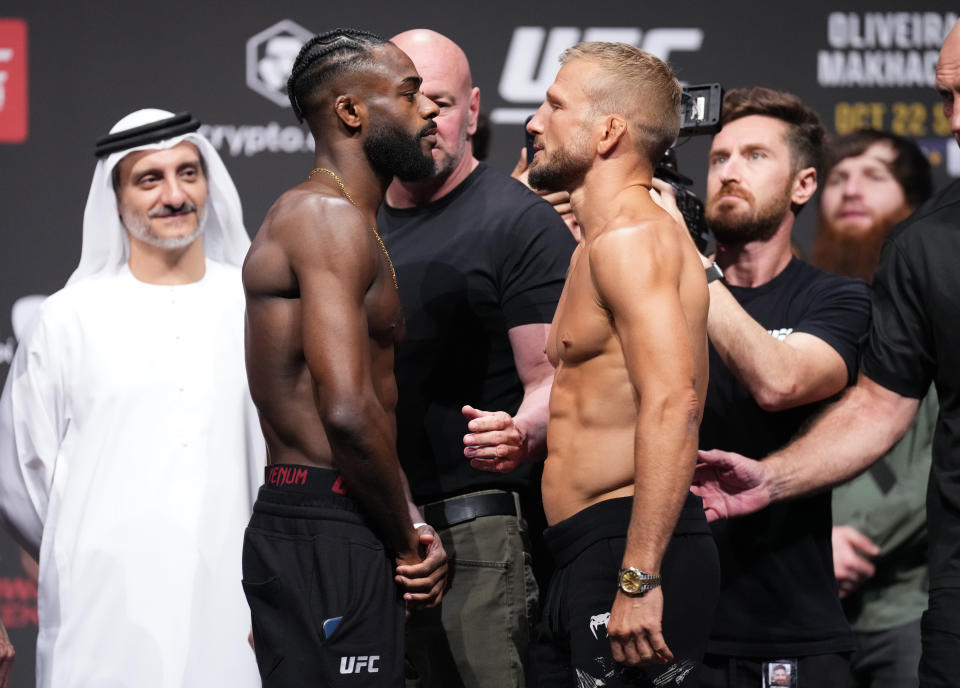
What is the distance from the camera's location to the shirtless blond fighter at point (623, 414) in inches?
73.0

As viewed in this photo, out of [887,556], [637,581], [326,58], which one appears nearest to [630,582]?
[637,581]

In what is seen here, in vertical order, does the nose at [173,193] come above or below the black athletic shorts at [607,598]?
above

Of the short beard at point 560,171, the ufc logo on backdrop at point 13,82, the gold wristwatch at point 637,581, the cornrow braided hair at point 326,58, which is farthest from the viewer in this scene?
the ufc logo on backdrop at point 13,82

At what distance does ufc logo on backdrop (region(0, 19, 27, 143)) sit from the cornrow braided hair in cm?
208

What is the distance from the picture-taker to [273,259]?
2.11 metres

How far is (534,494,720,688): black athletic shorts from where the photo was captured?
75.2 inches

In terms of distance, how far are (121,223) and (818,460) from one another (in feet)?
6.56

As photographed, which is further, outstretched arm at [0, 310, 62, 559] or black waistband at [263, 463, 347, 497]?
outstretched arm at [0, 310, 62, 559]

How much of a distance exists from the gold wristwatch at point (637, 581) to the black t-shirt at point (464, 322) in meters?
0.76

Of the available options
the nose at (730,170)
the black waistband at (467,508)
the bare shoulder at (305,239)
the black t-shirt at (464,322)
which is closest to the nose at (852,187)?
the nose at (730,170)

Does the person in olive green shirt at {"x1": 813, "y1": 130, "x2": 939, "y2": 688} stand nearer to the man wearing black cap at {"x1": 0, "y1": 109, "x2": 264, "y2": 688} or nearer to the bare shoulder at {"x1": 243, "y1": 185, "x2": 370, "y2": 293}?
the man wearing black cap at {"x1": 0, "y1": 109, "x2": 264, "y2": 688}

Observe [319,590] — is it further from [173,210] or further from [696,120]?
[173,210]

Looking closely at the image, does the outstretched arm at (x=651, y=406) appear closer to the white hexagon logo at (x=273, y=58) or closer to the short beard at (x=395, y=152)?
the short beard at (x=395, y=152)

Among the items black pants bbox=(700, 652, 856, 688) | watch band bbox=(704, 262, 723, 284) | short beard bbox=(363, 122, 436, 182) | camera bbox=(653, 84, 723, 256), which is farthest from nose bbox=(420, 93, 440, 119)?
black pants bbox=(700, 652, 856, 688)
